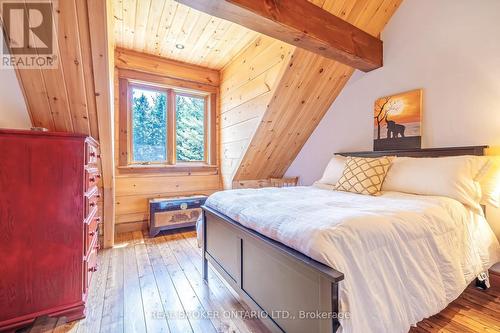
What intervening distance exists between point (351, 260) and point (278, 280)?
0.38 metres

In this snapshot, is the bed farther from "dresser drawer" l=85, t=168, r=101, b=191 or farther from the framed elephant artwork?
"dresser drawer" l=85, t=168, r=101, b=191

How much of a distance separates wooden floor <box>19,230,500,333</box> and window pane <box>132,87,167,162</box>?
161 cm

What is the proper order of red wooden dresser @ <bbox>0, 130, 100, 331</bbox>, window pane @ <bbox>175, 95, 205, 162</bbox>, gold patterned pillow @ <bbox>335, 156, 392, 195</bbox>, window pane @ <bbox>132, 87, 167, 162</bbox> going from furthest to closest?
window pane @ <bbox>175, 95, 205, 162</bbox>, window pane @ <bbox>132, 87, 167, 162</bbox>, gold patterned pillow @ <bbox>335, 156, 392, 195</bbox>, red wooden dresser @ <bbox>0, 130, 100, 331</bbox>

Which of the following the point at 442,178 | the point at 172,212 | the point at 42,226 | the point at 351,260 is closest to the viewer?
the point at 351,260

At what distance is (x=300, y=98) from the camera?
8.89 ft

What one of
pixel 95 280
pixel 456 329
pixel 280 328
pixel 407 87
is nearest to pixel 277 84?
pixel 407 87

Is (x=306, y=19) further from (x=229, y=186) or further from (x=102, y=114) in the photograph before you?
(x=229, y=186)

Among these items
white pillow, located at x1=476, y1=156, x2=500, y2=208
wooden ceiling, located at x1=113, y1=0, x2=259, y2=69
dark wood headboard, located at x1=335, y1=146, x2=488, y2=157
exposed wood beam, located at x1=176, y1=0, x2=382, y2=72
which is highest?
wooden ceiling, located at x1=113, y1=0, x2=259, y2=69

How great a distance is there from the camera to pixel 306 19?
182 cm

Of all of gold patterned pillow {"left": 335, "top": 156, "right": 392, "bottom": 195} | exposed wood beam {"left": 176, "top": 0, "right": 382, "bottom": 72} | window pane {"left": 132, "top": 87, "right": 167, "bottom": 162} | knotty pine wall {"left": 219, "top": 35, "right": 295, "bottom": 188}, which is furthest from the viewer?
window pane {"left": 132, "top": 87, "right": 167, "bottom": 162}

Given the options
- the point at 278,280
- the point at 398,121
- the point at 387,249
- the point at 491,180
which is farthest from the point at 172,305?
the point at 398,121

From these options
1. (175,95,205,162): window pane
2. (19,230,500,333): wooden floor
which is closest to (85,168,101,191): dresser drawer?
(19,230,500,333): wooden floor

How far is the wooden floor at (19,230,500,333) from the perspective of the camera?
140cm

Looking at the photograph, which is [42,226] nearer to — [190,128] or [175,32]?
[175,32]
